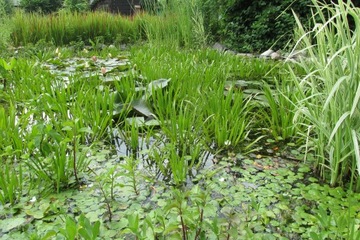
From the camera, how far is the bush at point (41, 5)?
13.3 m

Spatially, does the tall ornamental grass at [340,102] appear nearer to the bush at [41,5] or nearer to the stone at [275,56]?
the stone at [275,56]

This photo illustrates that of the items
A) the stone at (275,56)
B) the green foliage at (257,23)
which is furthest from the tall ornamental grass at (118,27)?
the stone at (275,56)

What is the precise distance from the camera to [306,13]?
4.96 metres

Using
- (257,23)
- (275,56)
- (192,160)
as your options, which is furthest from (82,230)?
(257,23)

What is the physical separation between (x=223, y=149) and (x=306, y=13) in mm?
4031

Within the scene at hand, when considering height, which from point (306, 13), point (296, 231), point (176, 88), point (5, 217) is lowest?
point (296, 231)

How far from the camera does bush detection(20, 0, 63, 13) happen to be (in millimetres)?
13258

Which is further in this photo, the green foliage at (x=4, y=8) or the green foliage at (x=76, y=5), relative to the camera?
the green foliage at (x=76, y=5)

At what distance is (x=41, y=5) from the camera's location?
13.9 m

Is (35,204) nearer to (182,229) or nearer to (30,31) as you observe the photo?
(182,229)

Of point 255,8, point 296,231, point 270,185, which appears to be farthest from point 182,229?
point 255,8

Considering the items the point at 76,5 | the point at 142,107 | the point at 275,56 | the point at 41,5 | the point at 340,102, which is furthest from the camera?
the point at 41,5

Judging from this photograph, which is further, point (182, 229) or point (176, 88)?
point (176, 88)

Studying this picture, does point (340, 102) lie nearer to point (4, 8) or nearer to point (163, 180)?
point (163, 180)
